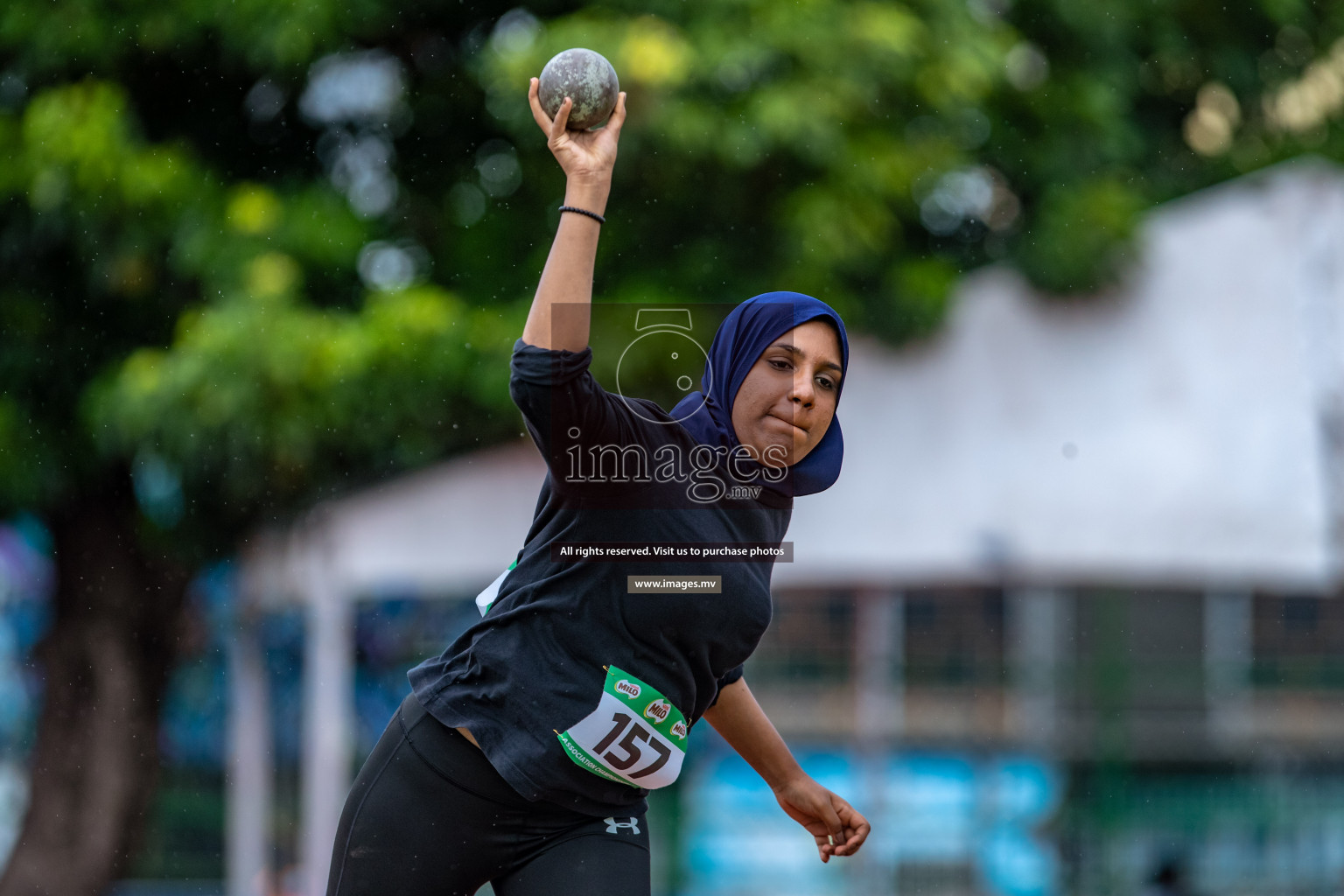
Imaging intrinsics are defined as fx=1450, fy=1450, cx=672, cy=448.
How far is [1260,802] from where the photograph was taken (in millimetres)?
7973

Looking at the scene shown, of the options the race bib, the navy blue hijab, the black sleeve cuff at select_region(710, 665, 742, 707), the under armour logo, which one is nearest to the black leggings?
the under armour logo

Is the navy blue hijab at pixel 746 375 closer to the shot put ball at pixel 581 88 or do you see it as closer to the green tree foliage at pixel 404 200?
the shot put ball at pixel 581 88

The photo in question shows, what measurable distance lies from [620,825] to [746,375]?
0.71 meters

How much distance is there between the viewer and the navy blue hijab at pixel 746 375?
2.10 meters

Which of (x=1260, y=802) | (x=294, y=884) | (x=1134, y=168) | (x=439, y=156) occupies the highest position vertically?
(x=1134, y=168)

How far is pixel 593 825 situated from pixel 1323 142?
776 cm

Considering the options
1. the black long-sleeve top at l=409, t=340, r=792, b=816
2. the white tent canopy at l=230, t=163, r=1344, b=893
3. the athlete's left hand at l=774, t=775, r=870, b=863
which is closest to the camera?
the black long-sleeve top at l=409, t=340, r=792, b=816

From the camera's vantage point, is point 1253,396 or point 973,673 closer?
point 1253,396

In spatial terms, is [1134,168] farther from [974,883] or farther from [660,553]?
[660,553]

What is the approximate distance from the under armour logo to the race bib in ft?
0.33

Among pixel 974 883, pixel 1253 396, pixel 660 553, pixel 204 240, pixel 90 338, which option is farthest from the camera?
pixel 974 883

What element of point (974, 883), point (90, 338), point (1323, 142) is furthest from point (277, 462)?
point (1323, 142)

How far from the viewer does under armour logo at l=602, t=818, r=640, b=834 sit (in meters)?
2.18

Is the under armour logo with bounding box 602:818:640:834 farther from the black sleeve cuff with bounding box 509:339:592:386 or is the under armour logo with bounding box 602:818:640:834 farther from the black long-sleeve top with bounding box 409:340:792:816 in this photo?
the black sleeve cuff with bounding box 509:339:592:386
